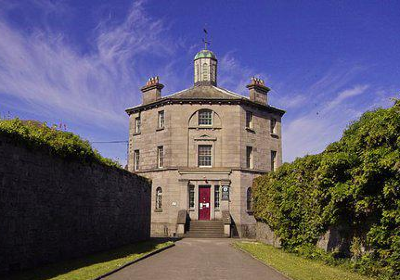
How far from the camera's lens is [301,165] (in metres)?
18.4

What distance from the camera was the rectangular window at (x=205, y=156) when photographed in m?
33.8

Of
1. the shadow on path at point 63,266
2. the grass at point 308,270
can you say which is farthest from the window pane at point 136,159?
the grass at point 308,270

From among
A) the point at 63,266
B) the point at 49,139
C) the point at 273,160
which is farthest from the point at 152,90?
the point at 63,266

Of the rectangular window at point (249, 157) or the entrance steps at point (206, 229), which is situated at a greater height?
the rectangular window at point (249, 157)

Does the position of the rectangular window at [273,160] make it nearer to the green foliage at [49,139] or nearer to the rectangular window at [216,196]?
the rectangular window at [216,196]

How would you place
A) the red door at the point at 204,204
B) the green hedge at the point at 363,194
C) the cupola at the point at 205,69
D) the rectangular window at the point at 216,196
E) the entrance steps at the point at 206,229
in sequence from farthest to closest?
the cupola at the point at 205,69
the rectangular window at the point at 216,196
the red door at the point at 204,204
the entrance steps at the point at 206,229
the green hedge at the point at 363,194

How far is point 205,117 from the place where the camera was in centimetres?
3444

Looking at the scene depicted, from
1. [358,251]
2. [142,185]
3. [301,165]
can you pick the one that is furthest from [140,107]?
[358,251]

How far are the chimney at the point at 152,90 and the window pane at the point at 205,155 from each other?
640 cm

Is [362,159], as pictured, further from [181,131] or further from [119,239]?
[181,131]

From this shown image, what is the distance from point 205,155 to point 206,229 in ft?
20.0

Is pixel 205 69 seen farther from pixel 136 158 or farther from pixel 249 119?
pixel 136 158

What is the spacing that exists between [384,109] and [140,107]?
90.6 feet

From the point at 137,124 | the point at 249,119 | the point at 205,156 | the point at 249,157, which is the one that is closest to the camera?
the point at 205,156
